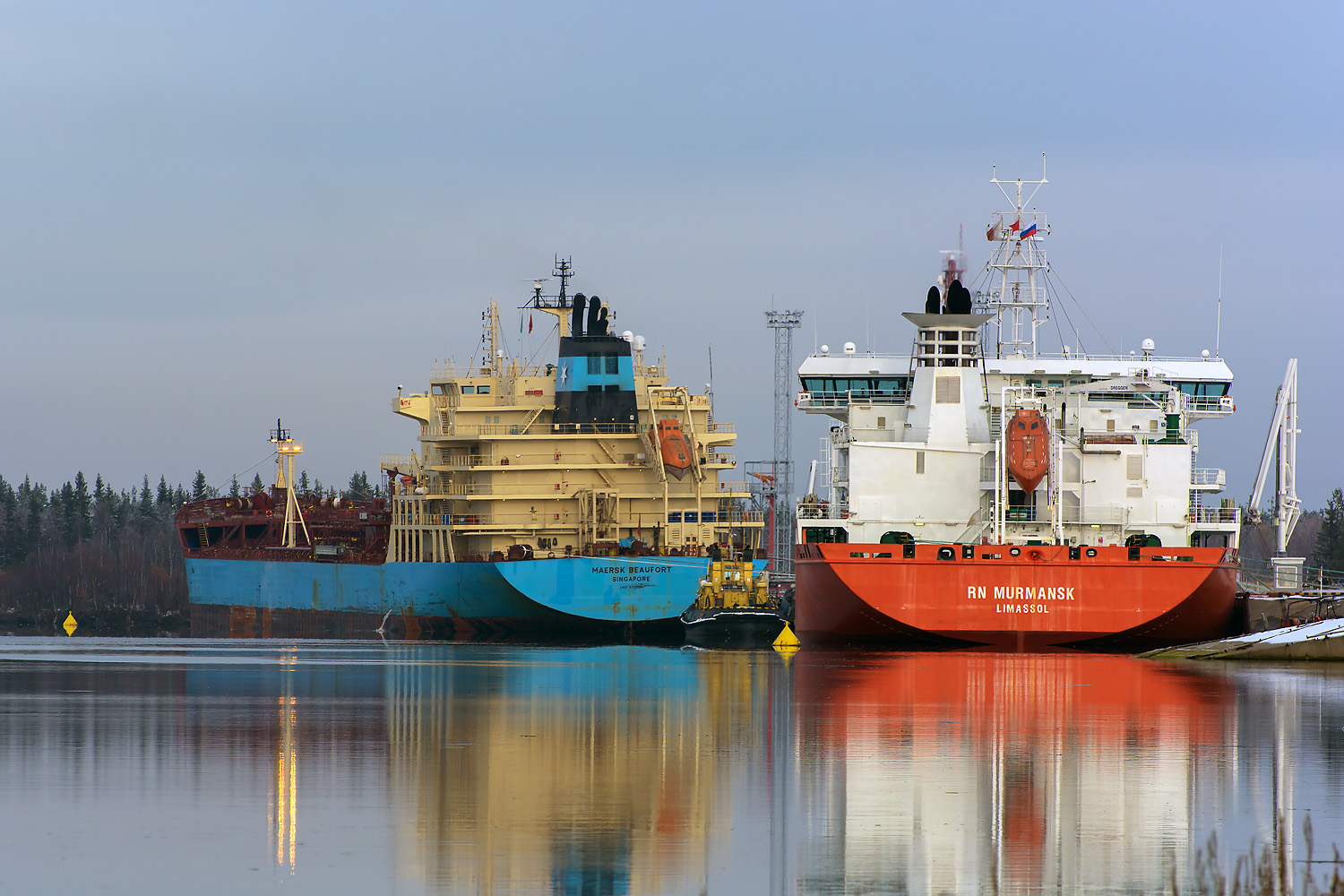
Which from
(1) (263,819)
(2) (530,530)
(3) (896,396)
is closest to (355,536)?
(2) (530,530)

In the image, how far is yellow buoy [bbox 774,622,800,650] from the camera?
47250mm

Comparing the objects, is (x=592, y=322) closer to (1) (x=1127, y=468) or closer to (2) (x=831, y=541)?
(2) (x=831, y=541)

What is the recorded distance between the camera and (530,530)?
58062mm

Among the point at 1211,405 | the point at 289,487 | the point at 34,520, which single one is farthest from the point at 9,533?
the point at 1211,405

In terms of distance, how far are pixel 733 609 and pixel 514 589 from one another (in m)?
7.43

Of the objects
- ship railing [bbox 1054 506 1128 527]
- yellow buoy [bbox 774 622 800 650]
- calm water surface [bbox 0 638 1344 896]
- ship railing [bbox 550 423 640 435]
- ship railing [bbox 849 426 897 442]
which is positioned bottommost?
yellow buoy [bbox 774 622 800 650]

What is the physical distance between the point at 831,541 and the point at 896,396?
5.30 m

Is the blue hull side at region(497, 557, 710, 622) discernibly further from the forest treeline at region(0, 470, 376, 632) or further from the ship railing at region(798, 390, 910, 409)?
the forest treeline at region(0, 470, 376, 632)

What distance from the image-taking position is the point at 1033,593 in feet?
129

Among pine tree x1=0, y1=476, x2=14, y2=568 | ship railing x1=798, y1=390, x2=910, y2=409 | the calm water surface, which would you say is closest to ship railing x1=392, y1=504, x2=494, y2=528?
ship railing x1=798, y1=390, x2=910, y2=409

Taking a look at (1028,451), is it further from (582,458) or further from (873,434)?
(582,458)

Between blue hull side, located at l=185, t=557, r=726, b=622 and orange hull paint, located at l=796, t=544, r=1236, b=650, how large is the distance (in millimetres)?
15352

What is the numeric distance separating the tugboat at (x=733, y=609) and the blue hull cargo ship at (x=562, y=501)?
82cm

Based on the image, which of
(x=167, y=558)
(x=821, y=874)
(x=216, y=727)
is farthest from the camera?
(x=167, y=558)
